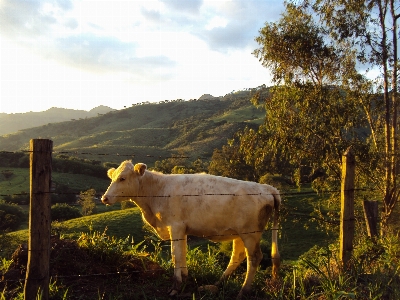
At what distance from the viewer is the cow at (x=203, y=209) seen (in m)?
6.43

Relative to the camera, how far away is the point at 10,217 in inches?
1280

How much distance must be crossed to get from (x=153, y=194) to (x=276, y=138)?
346 inches

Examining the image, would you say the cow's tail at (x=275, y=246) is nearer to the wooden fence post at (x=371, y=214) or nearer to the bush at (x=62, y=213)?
the wooden fence post at (x=371, y=214)

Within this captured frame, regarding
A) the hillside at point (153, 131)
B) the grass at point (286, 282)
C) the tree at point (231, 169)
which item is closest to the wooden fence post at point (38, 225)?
the grass at point (286, 282)

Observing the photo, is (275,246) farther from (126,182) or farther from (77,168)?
(77,168)

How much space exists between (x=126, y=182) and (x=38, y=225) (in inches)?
96.2

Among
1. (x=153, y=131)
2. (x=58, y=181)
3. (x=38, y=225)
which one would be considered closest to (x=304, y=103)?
(x=38, y=225)

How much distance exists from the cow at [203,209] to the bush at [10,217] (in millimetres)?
26255

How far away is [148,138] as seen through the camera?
11881 cm

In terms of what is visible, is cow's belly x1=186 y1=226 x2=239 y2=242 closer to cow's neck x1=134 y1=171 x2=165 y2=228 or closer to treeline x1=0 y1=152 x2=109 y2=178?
cow's neck x1=134 y1=171 x2=165 y2=228

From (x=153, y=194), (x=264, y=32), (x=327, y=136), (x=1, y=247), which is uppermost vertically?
(x=264, y=32)

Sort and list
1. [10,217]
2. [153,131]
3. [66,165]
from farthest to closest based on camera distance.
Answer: [153,131] → [66,165] → [10,217]

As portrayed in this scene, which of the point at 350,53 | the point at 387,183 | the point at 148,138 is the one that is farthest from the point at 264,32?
the point at 148,138

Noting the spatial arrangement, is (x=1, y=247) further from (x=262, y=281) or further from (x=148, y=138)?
(x=148, y=138)
